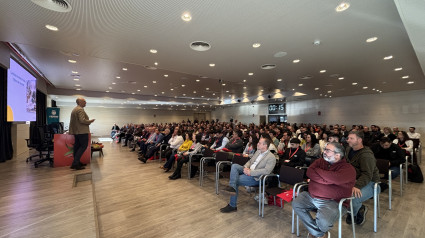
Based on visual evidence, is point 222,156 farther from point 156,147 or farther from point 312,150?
point 156,147

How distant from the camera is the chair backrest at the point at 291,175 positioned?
9.30ft

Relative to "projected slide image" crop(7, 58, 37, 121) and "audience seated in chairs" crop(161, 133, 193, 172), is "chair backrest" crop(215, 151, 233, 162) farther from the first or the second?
"projected slide image" crop(7, 58, 37, 121)

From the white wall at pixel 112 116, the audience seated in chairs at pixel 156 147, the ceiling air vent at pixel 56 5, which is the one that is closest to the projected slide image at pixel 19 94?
the audience seated in chairs at pixel 156 147

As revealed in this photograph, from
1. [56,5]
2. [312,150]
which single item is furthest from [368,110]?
[56,5]

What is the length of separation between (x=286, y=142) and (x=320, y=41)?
3.45m

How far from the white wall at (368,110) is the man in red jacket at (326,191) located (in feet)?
47.8

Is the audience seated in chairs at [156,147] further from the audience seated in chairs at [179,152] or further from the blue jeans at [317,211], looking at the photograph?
the blue jeans at [317,211]

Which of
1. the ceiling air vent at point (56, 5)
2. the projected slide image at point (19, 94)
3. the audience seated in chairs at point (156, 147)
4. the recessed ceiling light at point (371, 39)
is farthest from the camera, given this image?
the audience seated in chairs at point (156, 147)

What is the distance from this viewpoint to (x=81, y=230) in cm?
205

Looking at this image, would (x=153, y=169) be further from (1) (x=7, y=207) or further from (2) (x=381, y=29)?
(2) (x=381, y=29)

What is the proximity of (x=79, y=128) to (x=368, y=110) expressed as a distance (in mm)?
17475

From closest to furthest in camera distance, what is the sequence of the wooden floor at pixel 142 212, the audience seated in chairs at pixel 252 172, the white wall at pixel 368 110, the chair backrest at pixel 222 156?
the wooden floor at pixel 142 212 → the audience seated in chairs at pixel 252 172 → the chair backrest at pixel 222 156 → the white wall at pixel 368 110

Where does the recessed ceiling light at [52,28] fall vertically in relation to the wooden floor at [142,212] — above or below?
above

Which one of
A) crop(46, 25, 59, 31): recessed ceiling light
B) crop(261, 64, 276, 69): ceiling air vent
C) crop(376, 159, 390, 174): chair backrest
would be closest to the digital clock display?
crop(261, 64, 276, 69): ceiling air vent
